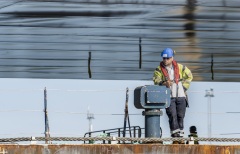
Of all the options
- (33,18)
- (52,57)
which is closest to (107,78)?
(52,57)

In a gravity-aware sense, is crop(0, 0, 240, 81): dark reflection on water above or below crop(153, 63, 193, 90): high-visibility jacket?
above

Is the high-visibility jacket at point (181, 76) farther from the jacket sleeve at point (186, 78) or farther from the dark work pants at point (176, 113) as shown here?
the dark work pants at point (176, 113)

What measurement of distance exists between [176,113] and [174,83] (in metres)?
0.51

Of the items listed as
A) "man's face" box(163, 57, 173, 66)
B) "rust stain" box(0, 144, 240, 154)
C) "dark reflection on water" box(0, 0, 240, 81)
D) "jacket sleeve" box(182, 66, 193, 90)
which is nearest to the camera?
"rust stain" box(0, 144, 240, 154)

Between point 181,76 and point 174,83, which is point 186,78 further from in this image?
point 174,83

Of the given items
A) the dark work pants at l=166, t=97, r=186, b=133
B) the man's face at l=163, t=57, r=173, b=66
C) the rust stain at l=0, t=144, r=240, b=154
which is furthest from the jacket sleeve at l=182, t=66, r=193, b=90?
the rust stain at l=0, t=144, r=240, b=154

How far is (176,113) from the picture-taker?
54.2 feet

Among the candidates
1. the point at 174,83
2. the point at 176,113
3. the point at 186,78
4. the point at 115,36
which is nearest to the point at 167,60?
the point at 174,83

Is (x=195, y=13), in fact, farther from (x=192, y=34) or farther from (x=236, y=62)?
(x=236, y=62)

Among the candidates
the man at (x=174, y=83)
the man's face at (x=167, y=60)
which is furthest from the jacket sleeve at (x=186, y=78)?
the man's face at (x=167, y=60)

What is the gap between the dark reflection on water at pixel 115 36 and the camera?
21.4 meters

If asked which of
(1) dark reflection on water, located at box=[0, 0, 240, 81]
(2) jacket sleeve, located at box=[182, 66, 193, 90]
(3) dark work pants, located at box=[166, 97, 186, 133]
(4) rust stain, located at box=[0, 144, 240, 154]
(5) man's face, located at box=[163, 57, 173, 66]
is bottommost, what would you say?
(4) rust stain, located at box=[0, 144, 240, 154]

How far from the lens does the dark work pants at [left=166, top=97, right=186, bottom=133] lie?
53.6 ft

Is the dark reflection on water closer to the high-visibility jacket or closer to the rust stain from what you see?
the high-visibility jacket
